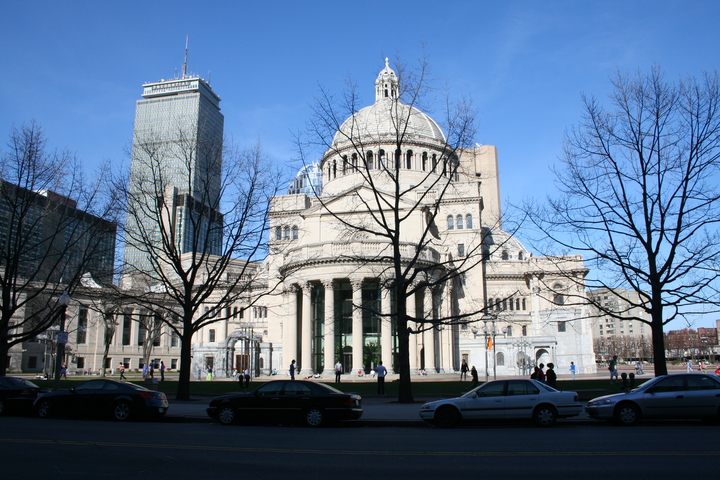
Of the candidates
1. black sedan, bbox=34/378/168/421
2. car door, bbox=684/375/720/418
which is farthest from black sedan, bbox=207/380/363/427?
car door, bbox=684/375/720/418

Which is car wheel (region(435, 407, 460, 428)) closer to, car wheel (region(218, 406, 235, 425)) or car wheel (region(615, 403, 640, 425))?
car wheel (region(615, 403, 640, 425))

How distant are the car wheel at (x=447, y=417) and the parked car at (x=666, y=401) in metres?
3.90

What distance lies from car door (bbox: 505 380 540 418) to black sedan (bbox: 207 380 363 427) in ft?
14.4

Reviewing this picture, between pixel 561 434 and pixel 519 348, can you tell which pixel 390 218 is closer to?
pixel 519 348

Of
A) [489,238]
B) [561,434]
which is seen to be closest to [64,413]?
[561,434]

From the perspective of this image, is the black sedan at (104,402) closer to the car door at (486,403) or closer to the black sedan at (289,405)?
the black sedan at (289,405)

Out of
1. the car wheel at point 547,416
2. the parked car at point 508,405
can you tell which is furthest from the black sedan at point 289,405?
the car wheel at point 547,416

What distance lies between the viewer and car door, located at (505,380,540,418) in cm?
1680

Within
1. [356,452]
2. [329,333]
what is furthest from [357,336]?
[356,452]

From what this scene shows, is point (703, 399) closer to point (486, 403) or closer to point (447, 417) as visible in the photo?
point (486, 403)

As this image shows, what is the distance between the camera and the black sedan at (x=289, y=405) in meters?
17.2

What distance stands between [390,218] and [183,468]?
55397 mm

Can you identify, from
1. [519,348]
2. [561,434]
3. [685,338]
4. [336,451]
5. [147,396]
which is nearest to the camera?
[336,451]

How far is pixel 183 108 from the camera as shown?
167375 millimetres
